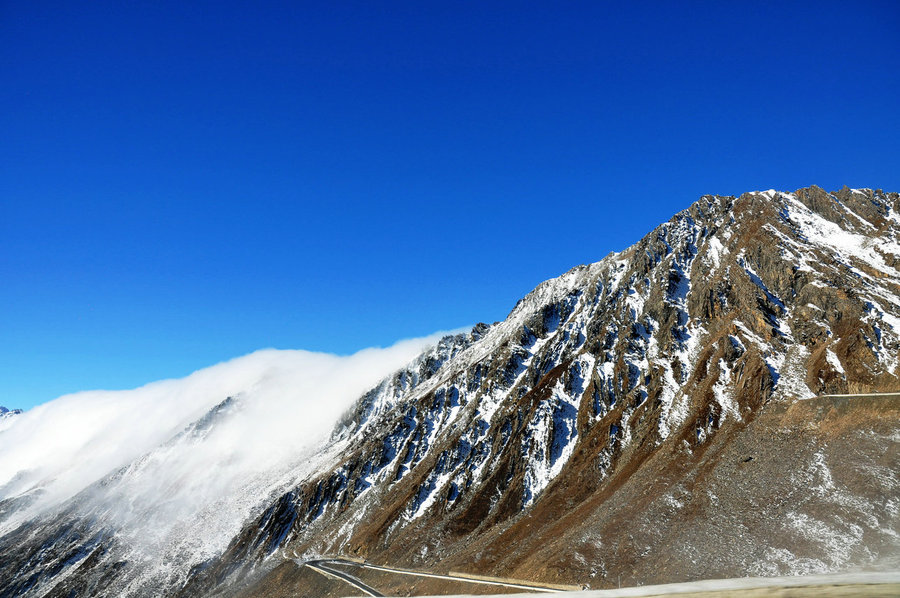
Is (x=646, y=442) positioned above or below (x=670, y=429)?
below

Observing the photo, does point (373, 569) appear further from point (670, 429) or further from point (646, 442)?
point (670, 429)

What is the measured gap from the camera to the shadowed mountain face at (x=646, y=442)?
58.0 m

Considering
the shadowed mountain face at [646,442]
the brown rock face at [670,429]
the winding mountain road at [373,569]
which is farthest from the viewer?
the winding mountain road at [373,569]

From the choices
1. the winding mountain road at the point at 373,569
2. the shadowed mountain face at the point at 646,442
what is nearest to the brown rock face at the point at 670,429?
the shadowed mountain face at the point at 646,442

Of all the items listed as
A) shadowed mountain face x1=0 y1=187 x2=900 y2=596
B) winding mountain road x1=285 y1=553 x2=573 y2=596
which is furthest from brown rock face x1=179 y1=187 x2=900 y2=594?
winding mountain road x1=285 y1=553 x2=573 y2=596

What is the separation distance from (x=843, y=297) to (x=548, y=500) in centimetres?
6526

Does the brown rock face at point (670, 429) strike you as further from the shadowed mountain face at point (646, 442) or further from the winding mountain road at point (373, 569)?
the winding mountain road at point (373, 569)

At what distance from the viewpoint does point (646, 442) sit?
8775 cm

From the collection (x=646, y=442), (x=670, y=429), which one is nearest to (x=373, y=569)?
(x=646, y=442)

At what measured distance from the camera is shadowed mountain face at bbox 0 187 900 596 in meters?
58.0

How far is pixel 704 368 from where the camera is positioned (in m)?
95.4

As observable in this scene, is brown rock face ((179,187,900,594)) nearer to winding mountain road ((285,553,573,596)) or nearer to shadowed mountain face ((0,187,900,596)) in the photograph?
shadowed mountain face ((0,187,900,596))

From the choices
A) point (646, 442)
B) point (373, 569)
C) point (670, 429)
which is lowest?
point (373, 569)

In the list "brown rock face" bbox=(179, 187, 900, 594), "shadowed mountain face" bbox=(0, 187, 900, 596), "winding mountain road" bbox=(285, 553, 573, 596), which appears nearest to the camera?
"brown rock face" bbox=(179, 187, 900, 594)
